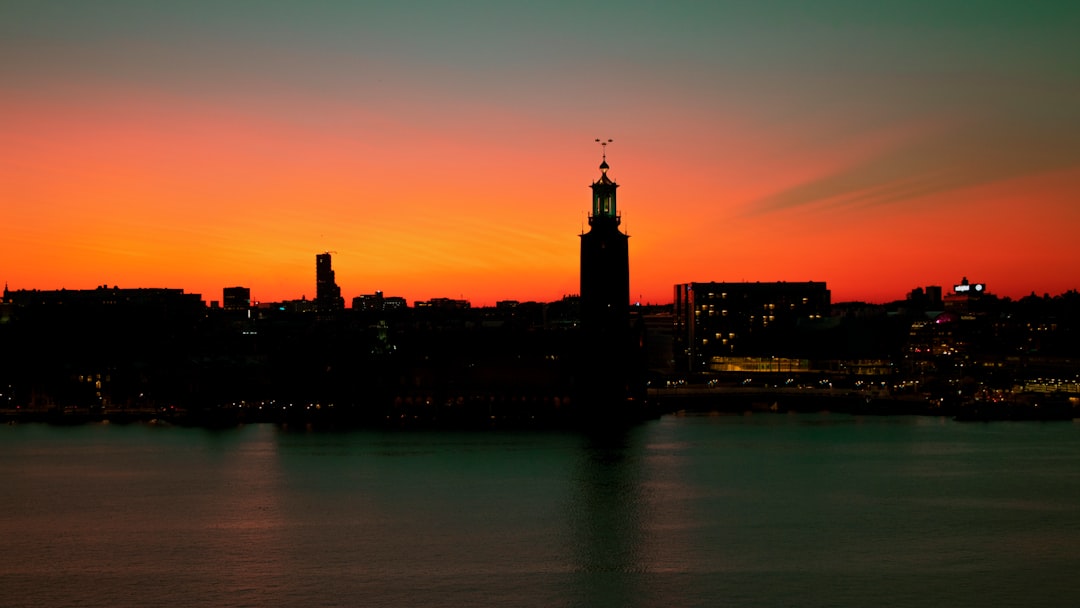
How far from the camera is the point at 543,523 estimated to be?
32.7 metres

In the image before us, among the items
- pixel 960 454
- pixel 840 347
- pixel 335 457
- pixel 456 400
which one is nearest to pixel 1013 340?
pixel 840 347

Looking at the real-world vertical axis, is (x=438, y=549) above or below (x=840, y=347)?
below

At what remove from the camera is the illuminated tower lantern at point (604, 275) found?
6925cm

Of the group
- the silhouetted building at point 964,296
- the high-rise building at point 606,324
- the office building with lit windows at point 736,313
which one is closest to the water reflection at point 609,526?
the high-rise building at point 606,324

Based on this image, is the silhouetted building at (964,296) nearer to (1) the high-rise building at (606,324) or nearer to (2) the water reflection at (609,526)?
(1) the high-rise building at (606,324)

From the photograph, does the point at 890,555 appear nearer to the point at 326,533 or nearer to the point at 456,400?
the point at 326,533

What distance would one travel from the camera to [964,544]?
30.0 meters

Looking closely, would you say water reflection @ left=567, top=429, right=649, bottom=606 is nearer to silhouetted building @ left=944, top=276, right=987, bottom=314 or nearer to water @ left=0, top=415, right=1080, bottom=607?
Result: water @ left=0, top=415, right=1080, bottom=607

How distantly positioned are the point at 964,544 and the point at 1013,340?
84546 millimetres

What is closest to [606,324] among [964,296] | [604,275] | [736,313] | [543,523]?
[604,275]

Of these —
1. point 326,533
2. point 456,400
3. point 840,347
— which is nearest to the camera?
point 326,533

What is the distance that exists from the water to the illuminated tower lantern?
16.6m

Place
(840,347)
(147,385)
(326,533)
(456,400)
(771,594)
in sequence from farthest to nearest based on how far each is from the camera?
1. (840,347)
2. (147,385)
3. (456,400)
4. (326,533)
5. (771,594)

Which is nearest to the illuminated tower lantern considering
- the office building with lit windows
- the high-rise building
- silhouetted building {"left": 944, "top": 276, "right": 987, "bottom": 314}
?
the high-rise building
